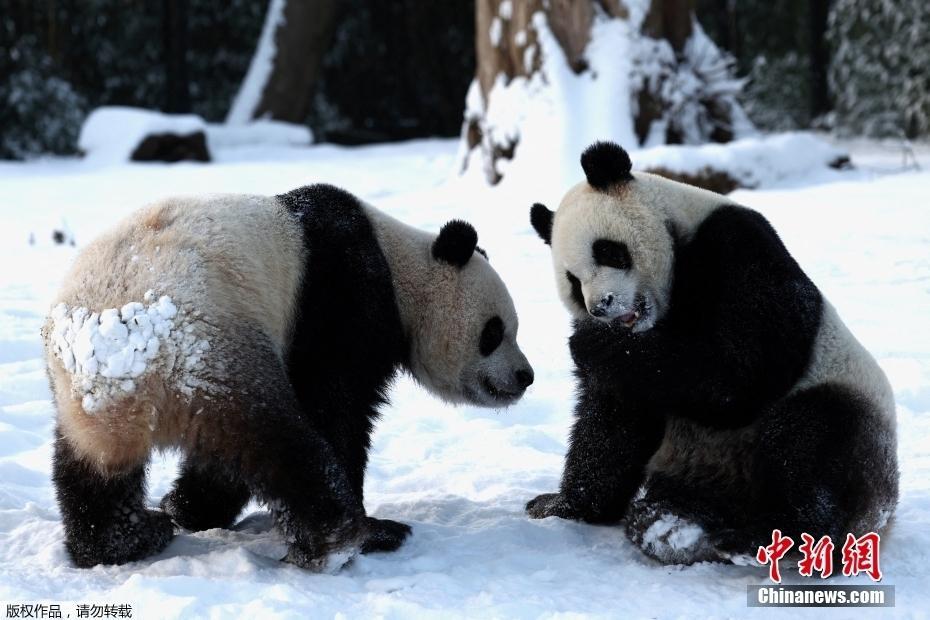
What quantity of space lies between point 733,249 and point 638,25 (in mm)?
8430

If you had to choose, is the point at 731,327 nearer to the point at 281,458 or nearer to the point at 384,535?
the point at 384,535

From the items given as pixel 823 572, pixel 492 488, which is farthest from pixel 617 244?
pixel 492 488

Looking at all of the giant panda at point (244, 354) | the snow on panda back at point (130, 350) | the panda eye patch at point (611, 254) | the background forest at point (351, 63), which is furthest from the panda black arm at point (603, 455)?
the background forest at point (351, 63)

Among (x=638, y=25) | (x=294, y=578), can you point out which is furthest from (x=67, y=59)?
(x=294, y=578)

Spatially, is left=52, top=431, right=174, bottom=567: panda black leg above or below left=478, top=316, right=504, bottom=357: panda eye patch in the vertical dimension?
below

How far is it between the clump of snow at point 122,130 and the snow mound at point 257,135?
1577mm

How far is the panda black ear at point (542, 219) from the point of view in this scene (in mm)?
4187

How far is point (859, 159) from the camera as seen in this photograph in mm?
15008

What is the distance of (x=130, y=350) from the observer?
3352 mm

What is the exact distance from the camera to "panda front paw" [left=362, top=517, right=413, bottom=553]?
3779 millimetres

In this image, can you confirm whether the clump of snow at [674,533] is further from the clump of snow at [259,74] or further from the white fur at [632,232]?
the clump of snow at [259,74]

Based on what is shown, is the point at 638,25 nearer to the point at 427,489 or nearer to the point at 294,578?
the point at 427,489

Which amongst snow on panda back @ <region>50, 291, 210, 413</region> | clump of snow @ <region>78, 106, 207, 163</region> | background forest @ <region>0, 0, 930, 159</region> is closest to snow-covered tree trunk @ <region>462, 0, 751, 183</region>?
clump of snow @ <region>78, 106, 207, 163</region>

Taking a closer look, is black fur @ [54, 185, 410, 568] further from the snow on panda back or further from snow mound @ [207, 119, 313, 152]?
snow mound @ [207, 119, 313, 152]
